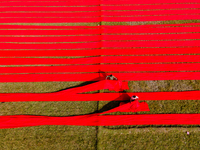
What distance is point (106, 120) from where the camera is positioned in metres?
3.16

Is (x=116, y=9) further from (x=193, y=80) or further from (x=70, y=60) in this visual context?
(x=193, y=80)

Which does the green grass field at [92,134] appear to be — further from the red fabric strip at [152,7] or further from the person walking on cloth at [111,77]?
the red fabric strip at [152,7]

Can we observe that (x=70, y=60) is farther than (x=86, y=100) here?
Yes

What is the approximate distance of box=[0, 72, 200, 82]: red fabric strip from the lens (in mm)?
3867

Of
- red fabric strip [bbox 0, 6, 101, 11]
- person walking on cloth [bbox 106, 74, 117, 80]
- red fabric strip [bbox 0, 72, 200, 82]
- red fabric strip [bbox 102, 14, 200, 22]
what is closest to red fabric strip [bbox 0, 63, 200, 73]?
red fabric strip [bbox 0, 72, 200, 82]

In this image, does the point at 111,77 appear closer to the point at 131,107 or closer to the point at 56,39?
the point at 131,107

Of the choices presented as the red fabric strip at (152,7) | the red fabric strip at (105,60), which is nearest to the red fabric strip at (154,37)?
the red fabric strip at (105,60)

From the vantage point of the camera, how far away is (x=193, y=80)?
12.5ft

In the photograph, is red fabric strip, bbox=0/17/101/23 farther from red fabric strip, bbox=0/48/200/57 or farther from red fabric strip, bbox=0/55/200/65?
red fabric strip, bbox=0/55/200/65

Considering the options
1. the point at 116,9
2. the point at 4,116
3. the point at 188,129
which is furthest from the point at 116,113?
the point at 116,9

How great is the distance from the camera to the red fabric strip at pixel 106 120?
3.12 meters

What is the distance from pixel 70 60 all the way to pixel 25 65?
4.63 ft

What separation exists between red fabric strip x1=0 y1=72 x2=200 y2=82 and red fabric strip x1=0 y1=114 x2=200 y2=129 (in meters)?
1.09

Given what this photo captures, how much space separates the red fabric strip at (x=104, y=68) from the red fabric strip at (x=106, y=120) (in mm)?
1417
